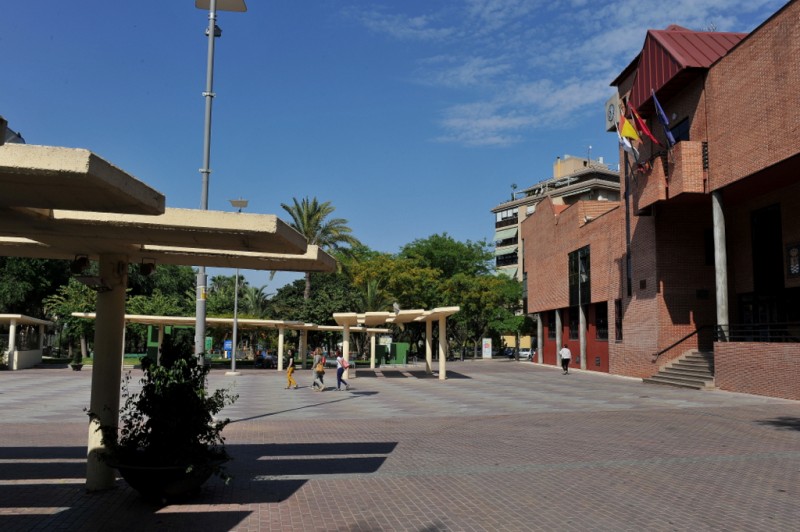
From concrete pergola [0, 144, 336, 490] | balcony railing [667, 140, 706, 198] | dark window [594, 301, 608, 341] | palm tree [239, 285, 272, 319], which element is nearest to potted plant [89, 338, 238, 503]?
concrete pergola [0, 144, 336, 490]

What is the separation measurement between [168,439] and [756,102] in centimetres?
1988

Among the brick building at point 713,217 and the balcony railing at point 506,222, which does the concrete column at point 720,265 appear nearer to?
the brick building at point 713,217

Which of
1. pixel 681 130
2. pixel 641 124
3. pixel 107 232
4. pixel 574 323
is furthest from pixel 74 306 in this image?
pixel 107 232

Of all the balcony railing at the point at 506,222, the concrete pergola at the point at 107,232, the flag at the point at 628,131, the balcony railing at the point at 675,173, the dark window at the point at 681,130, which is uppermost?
the balcony railing at the point at 506,222

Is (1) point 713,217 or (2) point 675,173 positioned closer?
(2) point 675,173

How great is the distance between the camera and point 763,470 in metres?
8.66

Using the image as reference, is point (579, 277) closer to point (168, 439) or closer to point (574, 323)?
point (574, 323)

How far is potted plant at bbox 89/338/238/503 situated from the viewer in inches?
262

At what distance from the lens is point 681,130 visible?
82.3 feet

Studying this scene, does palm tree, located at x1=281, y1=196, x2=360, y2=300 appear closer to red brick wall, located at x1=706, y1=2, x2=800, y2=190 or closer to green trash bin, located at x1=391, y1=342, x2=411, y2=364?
green trash bin, located at x1=391, y1=342, x2=411, y2=364

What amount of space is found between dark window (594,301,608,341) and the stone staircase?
7.97 m

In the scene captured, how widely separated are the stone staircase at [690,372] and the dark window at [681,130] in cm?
865

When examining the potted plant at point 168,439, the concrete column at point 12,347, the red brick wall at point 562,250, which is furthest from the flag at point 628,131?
the concrete column at point 12,347

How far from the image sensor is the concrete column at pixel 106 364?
23.5ft
